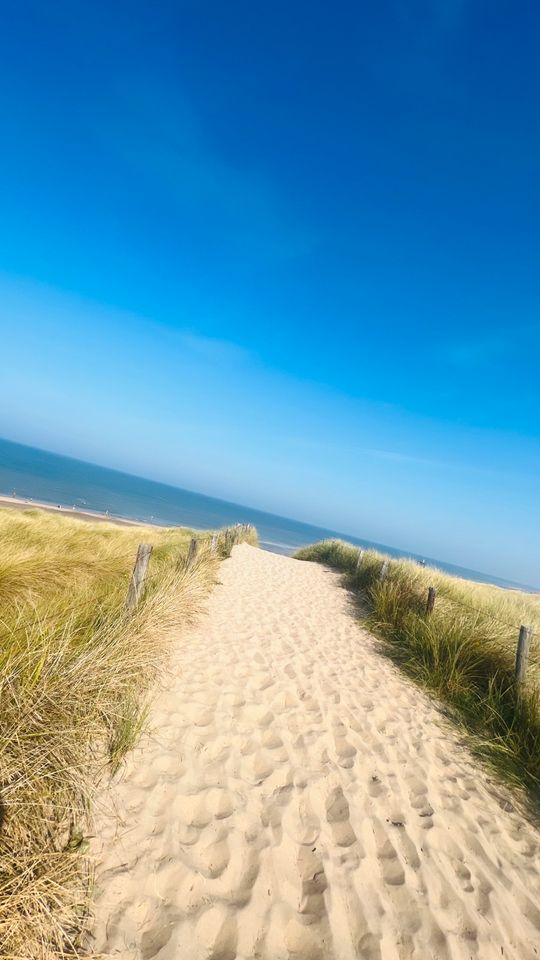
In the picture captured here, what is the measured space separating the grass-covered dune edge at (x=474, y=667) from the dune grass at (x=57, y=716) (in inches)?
158

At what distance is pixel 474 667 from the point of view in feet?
19.7

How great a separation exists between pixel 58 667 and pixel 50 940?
1.60 meters

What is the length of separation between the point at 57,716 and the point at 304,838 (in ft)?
6.71

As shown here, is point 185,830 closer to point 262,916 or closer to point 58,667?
point 262,916

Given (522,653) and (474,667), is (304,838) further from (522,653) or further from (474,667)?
(474,667)

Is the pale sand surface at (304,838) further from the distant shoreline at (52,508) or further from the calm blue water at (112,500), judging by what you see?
the distant shoreline at (52,508)

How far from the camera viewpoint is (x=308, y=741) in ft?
13.3

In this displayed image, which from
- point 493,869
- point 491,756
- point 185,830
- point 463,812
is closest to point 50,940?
point 185,830

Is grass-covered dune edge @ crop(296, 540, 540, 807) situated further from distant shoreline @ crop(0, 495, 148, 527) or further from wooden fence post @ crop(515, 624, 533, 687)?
distant shoreline @ crop(0, 495, 148, 527)

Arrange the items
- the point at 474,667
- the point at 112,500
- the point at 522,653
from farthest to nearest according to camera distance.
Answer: the point at 112,500, the point at 474,667, the point at 522,653

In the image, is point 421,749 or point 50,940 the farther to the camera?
point 421,749

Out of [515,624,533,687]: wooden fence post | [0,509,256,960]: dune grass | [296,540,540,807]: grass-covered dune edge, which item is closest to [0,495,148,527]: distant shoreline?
[296,540,540,807]: grass-covered dune edge

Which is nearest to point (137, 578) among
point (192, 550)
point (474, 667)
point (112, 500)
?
point (192, 550)

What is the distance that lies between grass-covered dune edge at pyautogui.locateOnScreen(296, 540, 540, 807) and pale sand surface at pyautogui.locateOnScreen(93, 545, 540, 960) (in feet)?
1.55
